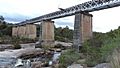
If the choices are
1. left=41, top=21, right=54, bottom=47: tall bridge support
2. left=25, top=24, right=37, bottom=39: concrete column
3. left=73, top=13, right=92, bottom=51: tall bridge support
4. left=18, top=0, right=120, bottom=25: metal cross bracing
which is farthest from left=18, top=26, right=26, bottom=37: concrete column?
left=73, top=13, right=92, bottom=51: tall bridge support

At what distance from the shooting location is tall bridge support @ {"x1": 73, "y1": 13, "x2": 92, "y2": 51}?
3019cm

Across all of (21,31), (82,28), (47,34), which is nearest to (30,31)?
(21,31)

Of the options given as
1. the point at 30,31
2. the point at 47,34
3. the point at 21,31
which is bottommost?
the point at 47,34

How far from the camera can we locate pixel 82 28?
3053cm

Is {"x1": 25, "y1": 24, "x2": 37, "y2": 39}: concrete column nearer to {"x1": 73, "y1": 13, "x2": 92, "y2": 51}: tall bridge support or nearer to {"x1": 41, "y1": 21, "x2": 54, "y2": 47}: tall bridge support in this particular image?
{"x1": 41, "y1": 21, "x2": 54, "y2": 47}: tall bridge support

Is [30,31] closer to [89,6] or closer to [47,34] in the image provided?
[47,34]

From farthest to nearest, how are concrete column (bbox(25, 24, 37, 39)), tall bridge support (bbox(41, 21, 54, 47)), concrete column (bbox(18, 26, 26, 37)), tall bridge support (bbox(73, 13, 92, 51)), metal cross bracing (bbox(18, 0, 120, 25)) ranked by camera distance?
1. concrete column (bbox(18, 26, 26, 37))
2. concrete column (bbox(25, 24, 37, 39))
3. tall bridge support (bbox(41, 21, 54, 47))
4. tall bridge support (bbox(73, 13, 92, 51))
5. metal cross bracing (bbox(18, 0, 120, 25))

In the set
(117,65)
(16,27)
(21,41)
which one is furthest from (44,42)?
(117,65)

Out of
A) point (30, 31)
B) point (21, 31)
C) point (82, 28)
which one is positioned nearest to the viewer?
point (82, 28)

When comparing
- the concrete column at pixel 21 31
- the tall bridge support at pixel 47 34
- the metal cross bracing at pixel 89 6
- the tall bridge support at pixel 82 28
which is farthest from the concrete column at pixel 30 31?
the tall bridge support at pixel 82 28

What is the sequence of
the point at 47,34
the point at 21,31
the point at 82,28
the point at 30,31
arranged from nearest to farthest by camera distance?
the point at 82,28, the point at 47,34, the point at 30,31, the point at 21,31

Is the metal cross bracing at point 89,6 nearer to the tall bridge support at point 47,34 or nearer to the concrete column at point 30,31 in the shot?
the tall bridge support at point 47,34

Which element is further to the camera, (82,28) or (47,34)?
(47,34)

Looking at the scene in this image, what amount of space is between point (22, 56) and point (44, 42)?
15.3 meters
